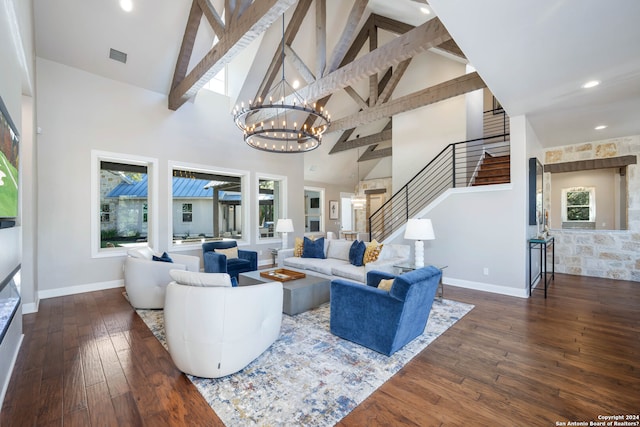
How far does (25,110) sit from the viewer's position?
3770 mm

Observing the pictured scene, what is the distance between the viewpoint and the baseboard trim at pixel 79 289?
456cm

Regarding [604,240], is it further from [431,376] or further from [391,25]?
[391,25]


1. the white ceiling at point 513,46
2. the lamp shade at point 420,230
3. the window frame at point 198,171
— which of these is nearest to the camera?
the white ceiling at point 513,46

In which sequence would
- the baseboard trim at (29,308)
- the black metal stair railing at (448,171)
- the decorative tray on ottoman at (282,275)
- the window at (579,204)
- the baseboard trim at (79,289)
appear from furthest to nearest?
the window at (579,204) → the black metal stair railing at (448,171) → the baseboard trim at (79,289) → the decorative tray on ottoman at (282,275) → the baseboard trim at (29,308)

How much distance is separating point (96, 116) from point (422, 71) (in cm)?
754

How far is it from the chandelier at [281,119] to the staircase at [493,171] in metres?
3.88

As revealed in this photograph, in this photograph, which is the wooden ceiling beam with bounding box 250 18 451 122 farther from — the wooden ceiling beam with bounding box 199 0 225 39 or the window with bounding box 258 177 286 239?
the window with bounding box 258 177 286 239

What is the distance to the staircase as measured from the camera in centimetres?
611

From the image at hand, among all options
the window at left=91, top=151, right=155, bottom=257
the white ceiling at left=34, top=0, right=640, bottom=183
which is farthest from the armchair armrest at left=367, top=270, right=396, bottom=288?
the window at left=91, top=151, right=155, bottom=257

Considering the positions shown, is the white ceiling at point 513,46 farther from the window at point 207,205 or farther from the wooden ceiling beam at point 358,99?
the window at point 207,205

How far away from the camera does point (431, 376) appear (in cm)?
238

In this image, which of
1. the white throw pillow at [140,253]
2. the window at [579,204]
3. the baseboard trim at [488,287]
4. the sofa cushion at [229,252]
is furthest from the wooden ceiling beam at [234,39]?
the window at [579,204]

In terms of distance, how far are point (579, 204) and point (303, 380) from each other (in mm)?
8944

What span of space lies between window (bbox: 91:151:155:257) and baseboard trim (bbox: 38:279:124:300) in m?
0.53
